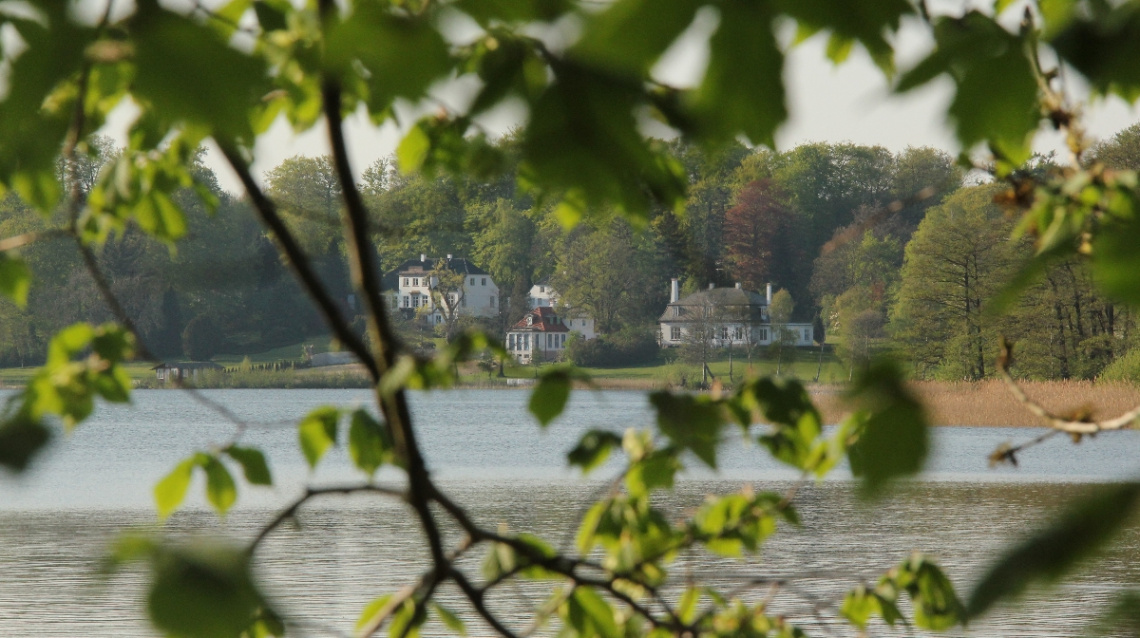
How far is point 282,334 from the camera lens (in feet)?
187

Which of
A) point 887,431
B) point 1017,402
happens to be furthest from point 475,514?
point 887,431

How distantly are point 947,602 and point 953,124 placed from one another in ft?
6.62

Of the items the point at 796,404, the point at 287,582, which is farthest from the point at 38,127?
the point at 287,582

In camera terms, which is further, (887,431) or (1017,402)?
(1017,402)

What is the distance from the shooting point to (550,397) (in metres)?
1.54

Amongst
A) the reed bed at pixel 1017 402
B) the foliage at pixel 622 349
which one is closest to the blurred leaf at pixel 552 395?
the reed bed at pixel 1017 402

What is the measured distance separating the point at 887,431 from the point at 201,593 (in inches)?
18.5

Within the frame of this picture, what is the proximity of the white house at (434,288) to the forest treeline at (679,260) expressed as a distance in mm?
2292

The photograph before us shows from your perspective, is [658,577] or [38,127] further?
[658,577]

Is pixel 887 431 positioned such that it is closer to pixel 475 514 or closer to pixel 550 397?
pixel 550 397

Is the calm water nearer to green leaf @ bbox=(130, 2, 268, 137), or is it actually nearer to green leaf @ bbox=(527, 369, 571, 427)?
green leaf @ bbox=(527, 369, 571, 427)

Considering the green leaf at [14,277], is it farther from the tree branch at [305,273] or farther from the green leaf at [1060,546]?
the green leaf at [1060,546]

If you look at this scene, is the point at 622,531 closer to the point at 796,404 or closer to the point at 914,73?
the point at 796,404

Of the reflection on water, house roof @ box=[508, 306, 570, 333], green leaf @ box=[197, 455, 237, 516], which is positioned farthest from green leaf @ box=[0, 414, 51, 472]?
house roof @ box=[508, 306, 570, 333]
